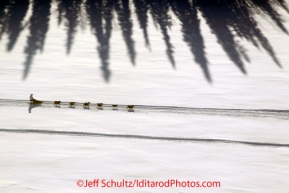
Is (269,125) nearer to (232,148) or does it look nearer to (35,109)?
(232,148)

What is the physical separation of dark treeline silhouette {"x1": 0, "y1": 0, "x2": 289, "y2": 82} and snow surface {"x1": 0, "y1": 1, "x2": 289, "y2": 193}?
0.09 m

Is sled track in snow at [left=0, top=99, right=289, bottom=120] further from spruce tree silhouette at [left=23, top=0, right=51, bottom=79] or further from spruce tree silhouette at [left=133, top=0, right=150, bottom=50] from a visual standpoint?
spruce tree silhouette at [left=133, top=0, right=150, bottom=50]

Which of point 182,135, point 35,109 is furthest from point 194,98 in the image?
point 35,109

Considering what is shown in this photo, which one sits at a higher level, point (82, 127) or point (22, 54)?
point (22, 54)

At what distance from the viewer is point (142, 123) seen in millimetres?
2666

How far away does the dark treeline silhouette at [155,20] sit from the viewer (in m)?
3.37

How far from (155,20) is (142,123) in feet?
5.42

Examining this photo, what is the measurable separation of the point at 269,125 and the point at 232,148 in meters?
0.47

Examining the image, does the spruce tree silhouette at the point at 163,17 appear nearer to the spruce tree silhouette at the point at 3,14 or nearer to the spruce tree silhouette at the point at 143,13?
the spruce tree silhouette at the point at 143,13

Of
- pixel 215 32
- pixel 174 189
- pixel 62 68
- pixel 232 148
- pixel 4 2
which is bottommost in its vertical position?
pixel 174 189

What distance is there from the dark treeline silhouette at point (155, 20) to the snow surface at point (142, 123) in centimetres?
9

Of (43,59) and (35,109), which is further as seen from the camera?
(43,59)

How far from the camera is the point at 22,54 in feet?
10.7

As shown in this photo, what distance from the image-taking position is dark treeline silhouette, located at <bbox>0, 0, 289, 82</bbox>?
3.37 meters
